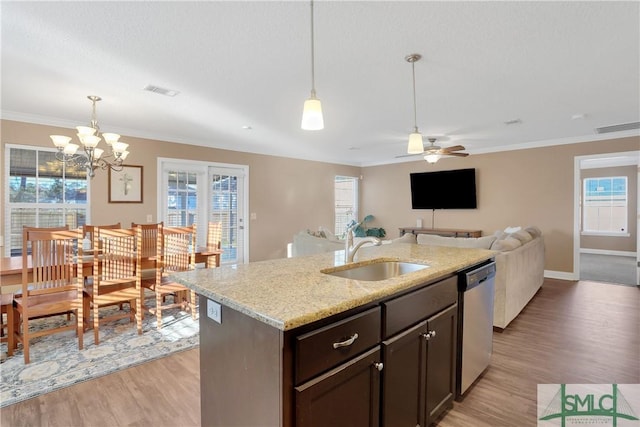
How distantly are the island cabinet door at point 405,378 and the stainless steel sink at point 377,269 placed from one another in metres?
0.54

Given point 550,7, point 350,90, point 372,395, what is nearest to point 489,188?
point 350,90

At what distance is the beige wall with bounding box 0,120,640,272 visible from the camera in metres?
5.08

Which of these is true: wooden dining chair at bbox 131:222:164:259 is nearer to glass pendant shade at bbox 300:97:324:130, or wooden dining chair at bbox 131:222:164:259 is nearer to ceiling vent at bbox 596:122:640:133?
glass pendant shade at bbox 300:97:324:130

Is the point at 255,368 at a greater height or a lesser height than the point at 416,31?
lesser

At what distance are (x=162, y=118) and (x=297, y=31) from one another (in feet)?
9.37

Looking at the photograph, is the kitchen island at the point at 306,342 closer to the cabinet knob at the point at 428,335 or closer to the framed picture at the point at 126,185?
the cabinet knob at the point at 428,335

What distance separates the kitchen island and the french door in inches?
164

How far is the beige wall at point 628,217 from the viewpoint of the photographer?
8.03m

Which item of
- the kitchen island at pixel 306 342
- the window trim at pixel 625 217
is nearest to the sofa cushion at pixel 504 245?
the kitchen island at pixel 306 342

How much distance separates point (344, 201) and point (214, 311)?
7.32 metres

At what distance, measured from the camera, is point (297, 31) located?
224cm

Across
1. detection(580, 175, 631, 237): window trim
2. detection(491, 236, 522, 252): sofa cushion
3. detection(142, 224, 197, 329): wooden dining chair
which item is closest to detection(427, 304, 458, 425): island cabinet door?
detection(491, 236, 522, 252): sofa cushion

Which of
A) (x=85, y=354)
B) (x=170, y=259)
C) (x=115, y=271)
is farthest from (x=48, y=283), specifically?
(x=170, y=259)

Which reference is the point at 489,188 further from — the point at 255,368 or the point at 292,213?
the point at 255,368
